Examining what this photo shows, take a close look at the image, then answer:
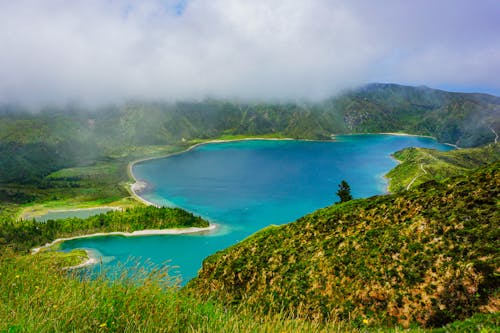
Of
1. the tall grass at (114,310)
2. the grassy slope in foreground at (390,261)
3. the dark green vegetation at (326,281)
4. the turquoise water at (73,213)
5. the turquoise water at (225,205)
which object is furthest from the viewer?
the turquoise water at (73,213)

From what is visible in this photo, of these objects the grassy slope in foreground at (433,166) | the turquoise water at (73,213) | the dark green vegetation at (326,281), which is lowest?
the turquoise water at (73,213)

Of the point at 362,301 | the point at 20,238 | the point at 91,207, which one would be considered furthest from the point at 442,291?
the point at 91,207

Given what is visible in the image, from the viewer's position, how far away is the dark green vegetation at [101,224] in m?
114

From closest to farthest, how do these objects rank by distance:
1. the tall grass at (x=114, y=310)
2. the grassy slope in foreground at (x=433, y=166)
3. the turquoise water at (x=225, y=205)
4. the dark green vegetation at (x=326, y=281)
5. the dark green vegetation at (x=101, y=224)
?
1. the tall grass at (x=114, y=310)
2. the dark green vegetation at (x=326, y=281)
3. the turquoise water at (x=225, y=205)
4. the dark green vegetation at (x=101, y=224)
5. the grassy slope in foreground at (x=433, y=166)

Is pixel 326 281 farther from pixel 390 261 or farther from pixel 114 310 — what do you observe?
pixel 114 310

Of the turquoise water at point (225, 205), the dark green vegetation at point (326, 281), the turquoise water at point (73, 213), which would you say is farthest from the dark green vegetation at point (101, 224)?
the dark green vegetation at point (326, 281)

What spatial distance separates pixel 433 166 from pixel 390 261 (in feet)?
545

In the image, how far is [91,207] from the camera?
156 meters

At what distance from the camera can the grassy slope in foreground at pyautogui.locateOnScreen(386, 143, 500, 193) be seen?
153000 mm

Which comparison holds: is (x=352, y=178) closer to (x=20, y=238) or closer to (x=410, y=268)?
(x=20, y=238)

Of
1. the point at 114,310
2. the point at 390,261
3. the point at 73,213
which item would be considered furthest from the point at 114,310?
the point at 73,213

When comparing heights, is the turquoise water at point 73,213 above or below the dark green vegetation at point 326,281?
below

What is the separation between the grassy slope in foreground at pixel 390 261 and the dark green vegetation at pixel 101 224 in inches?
3697

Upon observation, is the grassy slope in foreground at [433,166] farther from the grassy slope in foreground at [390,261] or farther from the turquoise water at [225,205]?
the grassy slope in foreground at [390,261]
